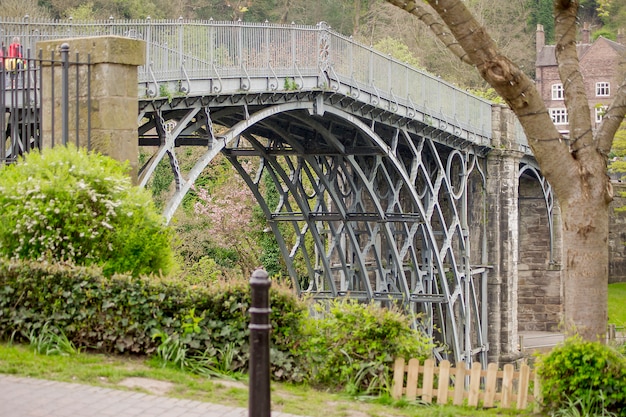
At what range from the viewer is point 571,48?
11.4m

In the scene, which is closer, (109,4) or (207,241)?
(207,241)

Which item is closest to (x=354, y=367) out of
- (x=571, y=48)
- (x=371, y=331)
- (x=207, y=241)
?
(x=371, y=331)

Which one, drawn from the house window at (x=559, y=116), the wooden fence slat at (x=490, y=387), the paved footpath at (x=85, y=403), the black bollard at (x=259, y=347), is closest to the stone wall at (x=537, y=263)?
the house window at (x=559, y=116)

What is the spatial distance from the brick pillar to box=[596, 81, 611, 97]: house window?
5986 cm

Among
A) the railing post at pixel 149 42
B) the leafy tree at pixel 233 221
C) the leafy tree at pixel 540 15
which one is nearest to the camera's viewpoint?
the railing post at pixel 149 42

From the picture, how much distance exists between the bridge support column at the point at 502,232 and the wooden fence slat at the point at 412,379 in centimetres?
2267

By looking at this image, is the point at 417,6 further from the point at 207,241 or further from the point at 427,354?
the point at 207,241

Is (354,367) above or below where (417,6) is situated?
below

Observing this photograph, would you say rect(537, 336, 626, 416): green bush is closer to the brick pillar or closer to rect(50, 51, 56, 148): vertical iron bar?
the brick pillar

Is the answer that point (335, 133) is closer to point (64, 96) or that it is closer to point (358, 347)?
point (64, 96)

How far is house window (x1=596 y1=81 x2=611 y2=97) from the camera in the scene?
67688 mm

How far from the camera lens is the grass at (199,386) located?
8.32 meters

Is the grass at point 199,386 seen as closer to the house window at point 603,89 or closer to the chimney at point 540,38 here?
the chimney at point 540,38

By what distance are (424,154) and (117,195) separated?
19.1m
